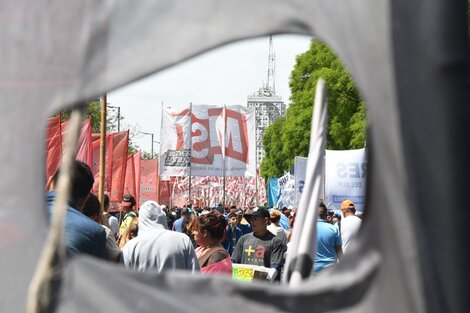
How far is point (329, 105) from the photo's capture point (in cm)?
4309

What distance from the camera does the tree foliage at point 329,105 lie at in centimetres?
4194

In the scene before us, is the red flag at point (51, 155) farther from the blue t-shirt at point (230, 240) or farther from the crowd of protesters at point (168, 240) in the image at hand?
the blue t-shirt at point (230, 240)

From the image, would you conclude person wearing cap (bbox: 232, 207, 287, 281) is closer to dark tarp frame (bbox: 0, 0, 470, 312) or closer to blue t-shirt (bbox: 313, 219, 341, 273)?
blue t-shirt (bbox: 313, 219, 341, 273)

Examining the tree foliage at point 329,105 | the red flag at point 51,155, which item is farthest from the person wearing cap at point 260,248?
the tree foliage at point 329,105

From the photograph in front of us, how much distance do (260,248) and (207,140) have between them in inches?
386

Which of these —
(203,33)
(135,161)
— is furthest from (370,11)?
(135,161)

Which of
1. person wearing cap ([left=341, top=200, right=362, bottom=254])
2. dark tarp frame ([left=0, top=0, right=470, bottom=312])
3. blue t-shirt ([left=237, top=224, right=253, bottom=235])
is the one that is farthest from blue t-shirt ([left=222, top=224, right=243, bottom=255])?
dark tarp frame ([left=0, top=0, right=470, bottom=312])

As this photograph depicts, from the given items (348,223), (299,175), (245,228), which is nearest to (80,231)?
(348,223)

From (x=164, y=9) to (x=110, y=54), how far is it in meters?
0.12

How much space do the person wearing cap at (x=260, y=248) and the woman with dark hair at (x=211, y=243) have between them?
1.65 metres

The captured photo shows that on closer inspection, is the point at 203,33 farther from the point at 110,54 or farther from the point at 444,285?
the point at 444,285

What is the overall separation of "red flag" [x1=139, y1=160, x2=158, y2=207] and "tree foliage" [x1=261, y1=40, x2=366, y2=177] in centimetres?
786

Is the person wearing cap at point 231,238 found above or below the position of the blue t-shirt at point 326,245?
below

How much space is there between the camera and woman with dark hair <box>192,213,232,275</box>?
5934 millimetres
